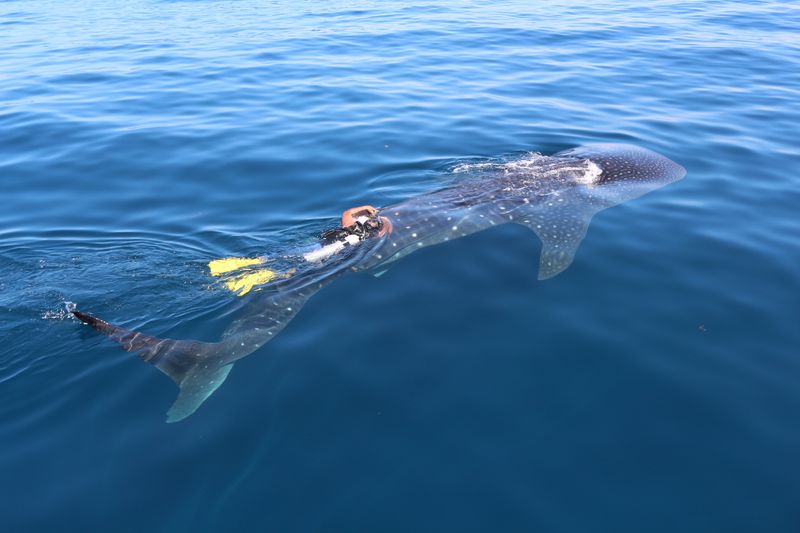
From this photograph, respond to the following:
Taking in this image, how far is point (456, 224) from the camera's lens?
9.80m

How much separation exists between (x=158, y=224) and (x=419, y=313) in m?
5.28

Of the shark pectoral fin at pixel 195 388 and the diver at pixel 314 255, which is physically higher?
the diver at pixel 314 255

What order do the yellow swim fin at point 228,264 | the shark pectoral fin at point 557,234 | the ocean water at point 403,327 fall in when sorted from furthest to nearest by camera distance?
1. the shark pectoral fin at point 557,234
2. the yellow swim fin at point 228,264
3. the ocean water at point 403,327

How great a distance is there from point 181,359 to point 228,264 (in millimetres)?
2182

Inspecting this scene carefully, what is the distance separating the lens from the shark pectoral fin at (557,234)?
8820mm

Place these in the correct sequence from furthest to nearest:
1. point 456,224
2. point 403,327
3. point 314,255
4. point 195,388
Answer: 1. point 456,224
2. point 314,255
3. point 403,327
4. point 195,388

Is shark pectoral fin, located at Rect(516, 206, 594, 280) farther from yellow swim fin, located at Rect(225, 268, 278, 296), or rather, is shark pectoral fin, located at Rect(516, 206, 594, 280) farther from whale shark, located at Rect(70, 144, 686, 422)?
yellow swim fin, located at Rect(225, 268, 278, 296)

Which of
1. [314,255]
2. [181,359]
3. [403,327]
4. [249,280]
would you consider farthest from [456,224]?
[181,359]

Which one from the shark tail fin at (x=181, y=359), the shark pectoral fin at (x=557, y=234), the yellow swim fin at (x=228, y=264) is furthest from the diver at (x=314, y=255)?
the shark pectoral fin at (x=557, y=234)

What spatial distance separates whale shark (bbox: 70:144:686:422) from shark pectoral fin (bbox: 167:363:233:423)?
0.03 feet

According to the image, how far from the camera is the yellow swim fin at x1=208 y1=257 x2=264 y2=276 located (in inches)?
339

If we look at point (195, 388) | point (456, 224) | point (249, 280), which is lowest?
point (195, 388)

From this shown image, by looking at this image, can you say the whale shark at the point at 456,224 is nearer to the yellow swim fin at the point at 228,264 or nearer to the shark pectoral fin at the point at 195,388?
the shark pectoral fin at the point at 195,388

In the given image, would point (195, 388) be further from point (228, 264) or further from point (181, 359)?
point (228, 264)
